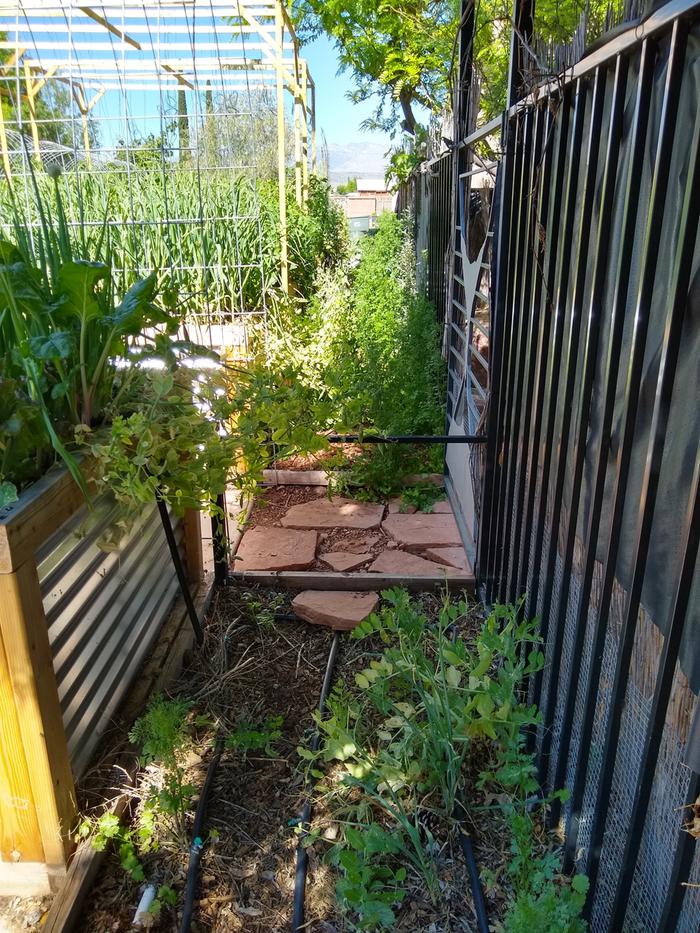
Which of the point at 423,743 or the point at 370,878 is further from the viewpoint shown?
the point at 423,743

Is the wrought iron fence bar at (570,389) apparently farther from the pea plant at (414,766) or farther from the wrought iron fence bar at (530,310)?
the wrought iron fence bar at (530,310)

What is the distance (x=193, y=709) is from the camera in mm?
2527

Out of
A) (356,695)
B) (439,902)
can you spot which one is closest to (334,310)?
(356,695)

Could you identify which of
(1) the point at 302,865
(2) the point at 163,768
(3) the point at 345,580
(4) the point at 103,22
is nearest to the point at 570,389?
(1) the point at 302,865

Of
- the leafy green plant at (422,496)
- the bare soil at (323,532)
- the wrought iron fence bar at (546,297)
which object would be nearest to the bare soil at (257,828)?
the bare soil at (323,532)

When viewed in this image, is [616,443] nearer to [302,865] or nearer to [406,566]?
[302,865]

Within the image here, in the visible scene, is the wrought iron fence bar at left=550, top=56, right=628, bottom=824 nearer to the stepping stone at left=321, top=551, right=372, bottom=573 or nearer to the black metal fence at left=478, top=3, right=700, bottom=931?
the black metal fence at left=478, top=3, right=700, bottom=931

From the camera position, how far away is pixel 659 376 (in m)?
1.28

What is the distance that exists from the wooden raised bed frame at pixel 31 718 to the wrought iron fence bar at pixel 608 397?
4.31 feet

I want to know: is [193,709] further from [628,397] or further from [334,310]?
[334,310]

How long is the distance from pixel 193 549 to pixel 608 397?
7.22ft

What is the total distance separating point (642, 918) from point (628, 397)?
3.88 feet

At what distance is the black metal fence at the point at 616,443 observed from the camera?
1.25 metres

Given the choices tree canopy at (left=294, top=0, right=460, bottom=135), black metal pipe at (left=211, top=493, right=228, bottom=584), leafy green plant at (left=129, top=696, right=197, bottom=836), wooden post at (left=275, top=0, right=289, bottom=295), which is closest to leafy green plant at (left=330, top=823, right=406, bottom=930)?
leafy green plant at (left=129, top=696, right=197, bottom=836)
